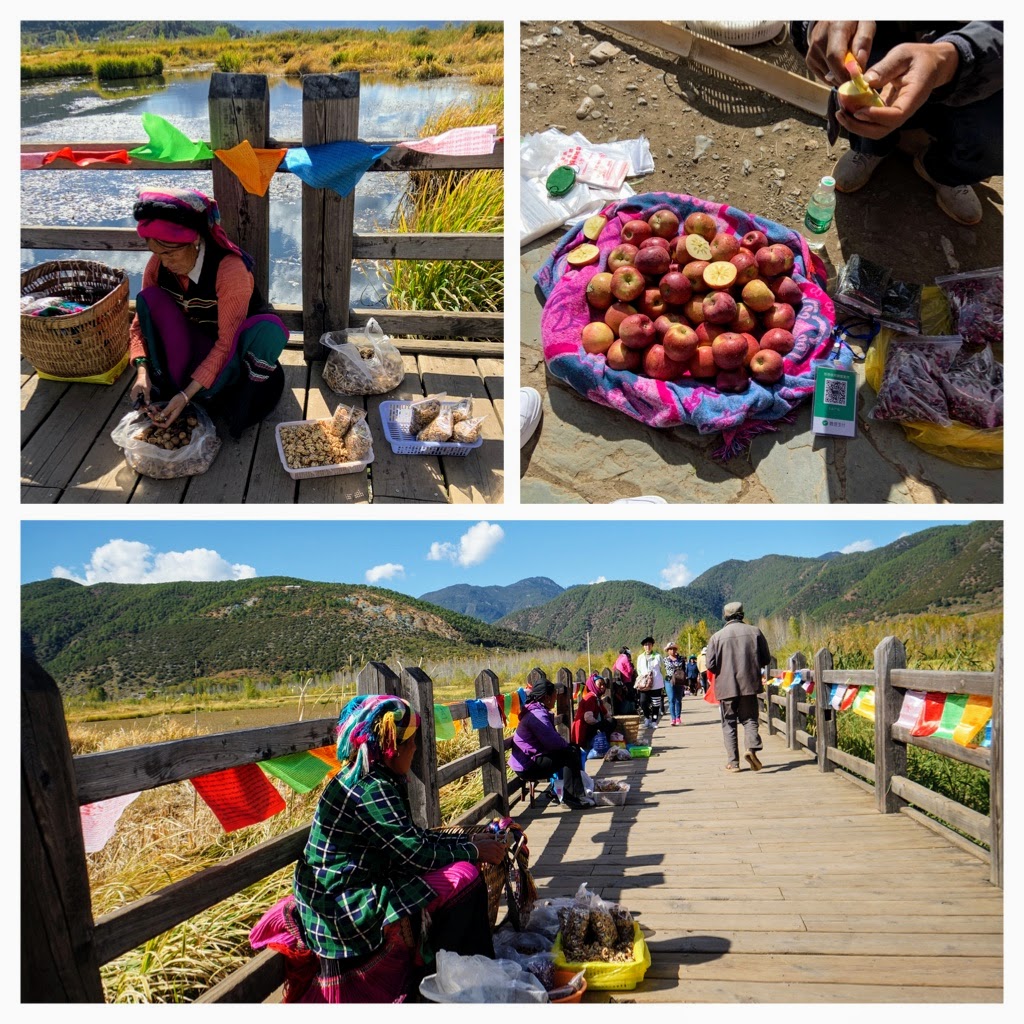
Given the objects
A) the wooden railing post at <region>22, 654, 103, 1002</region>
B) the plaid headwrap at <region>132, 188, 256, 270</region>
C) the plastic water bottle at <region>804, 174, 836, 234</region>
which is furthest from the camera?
the plastic water bottle at <region>804, 174, 836, 234</region>

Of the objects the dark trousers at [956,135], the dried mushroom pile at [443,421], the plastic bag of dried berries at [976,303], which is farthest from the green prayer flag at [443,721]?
the dark trousers at [956,135]

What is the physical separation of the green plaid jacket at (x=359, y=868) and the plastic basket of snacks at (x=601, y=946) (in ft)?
1.99

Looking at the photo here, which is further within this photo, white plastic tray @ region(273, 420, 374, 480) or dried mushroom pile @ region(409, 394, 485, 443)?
dried mushroom pile @ region(409, 394, 485, 443)

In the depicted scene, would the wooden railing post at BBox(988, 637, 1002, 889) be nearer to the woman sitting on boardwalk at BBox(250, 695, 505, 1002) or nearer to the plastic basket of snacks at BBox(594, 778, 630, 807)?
the woman sitting on boardwalk at BBox(250, 695, 505, 1002)

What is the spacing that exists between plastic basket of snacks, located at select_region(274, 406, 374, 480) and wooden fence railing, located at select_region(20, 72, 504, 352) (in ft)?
3.23

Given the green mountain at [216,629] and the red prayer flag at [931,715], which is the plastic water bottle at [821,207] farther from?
the green mountain at [216,629]

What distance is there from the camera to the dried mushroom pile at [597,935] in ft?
8.24

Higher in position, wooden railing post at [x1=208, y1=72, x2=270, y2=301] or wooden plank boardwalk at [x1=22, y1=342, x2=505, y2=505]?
wooden railing post at [x1=208, y1=72, x2=270, y2=301]

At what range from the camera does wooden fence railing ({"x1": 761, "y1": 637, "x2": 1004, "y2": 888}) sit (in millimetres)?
2973

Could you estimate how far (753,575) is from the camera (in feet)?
299

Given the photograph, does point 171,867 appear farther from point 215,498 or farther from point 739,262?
point 739,262

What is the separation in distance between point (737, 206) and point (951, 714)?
3.33 metres

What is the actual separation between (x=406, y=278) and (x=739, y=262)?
107 inches

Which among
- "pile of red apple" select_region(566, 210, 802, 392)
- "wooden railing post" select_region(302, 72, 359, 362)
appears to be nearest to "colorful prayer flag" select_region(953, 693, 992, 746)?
"pile of red apple" select_region(566, 210, 802, 392)
